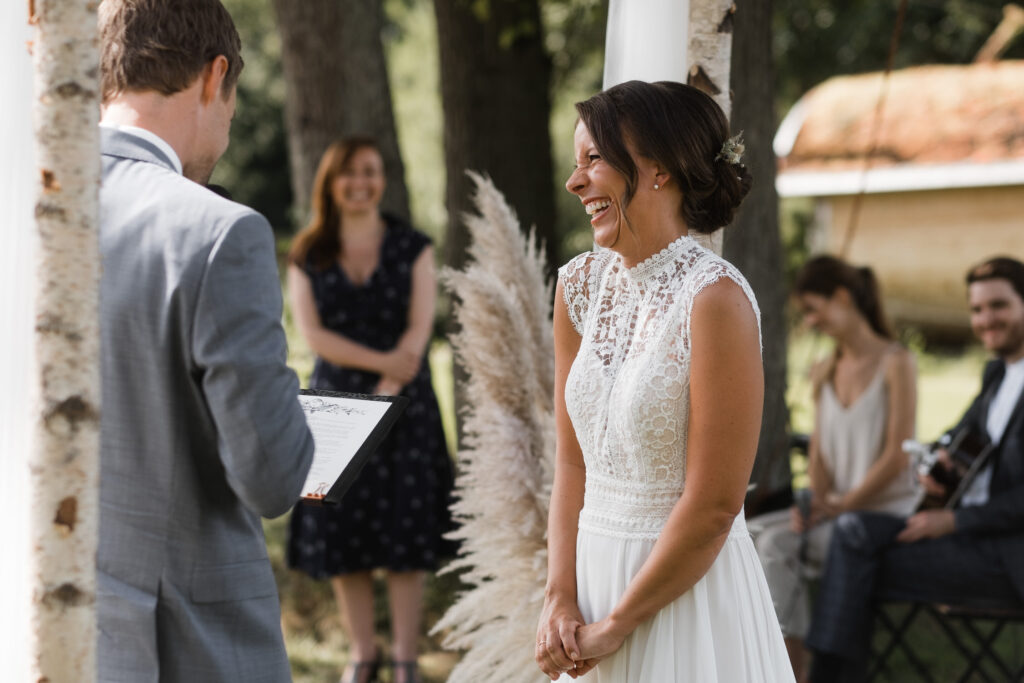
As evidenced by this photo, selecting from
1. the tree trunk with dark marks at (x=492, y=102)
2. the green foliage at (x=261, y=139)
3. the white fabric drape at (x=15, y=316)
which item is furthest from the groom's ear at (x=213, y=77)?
the green foliage at (x=261, y=139)

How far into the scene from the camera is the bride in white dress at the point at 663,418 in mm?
1962

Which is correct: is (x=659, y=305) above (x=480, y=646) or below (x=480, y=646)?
above

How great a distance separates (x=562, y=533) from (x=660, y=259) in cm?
59

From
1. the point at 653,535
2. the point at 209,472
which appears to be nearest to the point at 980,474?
the point at 653,535

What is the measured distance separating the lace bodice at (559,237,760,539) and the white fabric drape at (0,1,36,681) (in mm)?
992

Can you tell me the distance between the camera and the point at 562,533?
Answer: 2.26 meters

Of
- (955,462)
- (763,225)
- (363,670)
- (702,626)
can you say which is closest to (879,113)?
(763,225)

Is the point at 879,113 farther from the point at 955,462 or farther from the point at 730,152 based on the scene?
the point at 730,152

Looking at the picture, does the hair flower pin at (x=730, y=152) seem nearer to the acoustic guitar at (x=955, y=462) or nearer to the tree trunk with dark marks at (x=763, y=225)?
the tree trunk with dark marks at (x=763, y=225)

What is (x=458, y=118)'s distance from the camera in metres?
6.05

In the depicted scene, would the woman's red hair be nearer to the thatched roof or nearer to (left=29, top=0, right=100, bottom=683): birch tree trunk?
(left=29, top=0, right=100, bottom=683): birch tree trunk

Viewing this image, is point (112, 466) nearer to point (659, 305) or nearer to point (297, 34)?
point (659, 305)

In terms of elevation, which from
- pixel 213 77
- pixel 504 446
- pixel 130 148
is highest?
pixel 213 77

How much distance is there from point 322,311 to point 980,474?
2568mm
